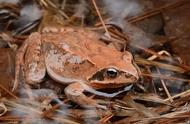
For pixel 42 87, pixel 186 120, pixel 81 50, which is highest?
Answer: pixel 81 50

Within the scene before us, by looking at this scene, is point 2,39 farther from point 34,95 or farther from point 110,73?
point 110,73

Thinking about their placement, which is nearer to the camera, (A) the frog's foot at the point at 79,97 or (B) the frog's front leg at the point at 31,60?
(A) the frog's foot at the point at 79,97

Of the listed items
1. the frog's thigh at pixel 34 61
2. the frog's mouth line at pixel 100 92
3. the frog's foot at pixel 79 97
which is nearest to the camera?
the frog's foot at pixel 79 97

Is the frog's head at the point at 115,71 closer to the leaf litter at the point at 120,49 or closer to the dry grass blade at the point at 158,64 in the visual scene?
the leaf litter at the point at 120,49

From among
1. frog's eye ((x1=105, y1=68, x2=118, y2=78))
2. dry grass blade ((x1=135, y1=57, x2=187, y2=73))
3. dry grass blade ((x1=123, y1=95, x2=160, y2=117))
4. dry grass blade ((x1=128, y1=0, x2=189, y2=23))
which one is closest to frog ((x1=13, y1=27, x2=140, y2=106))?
frog's eye ((x1=105, y1=68, x2=118, y2=78))

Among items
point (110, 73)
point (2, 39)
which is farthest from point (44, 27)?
point (110, 73)

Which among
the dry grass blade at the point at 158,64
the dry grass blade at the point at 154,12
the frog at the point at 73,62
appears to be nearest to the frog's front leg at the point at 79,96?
the frog at the point at 73,62

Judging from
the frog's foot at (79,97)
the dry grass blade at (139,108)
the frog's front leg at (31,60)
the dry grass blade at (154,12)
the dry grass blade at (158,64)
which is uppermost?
the dry grass blade at (154,12)

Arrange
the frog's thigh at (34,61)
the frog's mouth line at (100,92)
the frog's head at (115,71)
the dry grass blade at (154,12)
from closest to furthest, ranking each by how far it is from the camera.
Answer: the frog's head at (115,71) → the frog's mouth line at (100,92) → the frog's thigh at (34,61) → the dry grass blade at (154,12)
